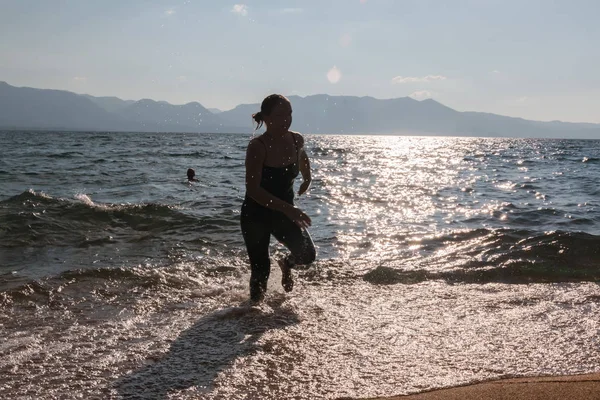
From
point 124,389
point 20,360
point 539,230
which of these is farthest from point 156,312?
point 539,230

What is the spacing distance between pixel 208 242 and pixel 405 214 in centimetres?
478

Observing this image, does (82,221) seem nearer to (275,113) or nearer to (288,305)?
(288,305)

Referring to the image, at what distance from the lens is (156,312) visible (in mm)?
4641

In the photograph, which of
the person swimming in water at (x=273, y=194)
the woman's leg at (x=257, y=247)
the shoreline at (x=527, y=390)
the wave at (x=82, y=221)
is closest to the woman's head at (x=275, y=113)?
the person swimming in water at (x=273, y=194)

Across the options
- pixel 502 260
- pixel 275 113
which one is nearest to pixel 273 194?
pixel 275 113

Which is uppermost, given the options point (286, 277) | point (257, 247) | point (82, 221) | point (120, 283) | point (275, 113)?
point (275, 113)

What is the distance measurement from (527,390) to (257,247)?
9.39ft

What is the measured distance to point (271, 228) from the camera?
16.3ft

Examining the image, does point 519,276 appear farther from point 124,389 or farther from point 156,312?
A: point 124,389

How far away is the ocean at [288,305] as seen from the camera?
10.5ft

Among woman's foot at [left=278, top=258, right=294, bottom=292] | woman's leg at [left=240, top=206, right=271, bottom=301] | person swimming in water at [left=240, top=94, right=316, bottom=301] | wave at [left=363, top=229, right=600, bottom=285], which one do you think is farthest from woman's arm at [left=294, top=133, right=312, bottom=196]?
wave at [left=363, top=229, right=600, bottom=285]

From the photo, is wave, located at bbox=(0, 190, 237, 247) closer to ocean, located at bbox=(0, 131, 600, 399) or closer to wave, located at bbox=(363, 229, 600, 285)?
ocean, located at bbox=(0, 131, 600, 399)

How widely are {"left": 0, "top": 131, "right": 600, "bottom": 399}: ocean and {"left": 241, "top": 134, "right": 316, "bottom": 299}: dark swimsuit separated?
1.32 feet

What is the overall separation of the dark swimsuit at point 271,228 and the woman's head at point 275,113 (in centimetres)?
33
